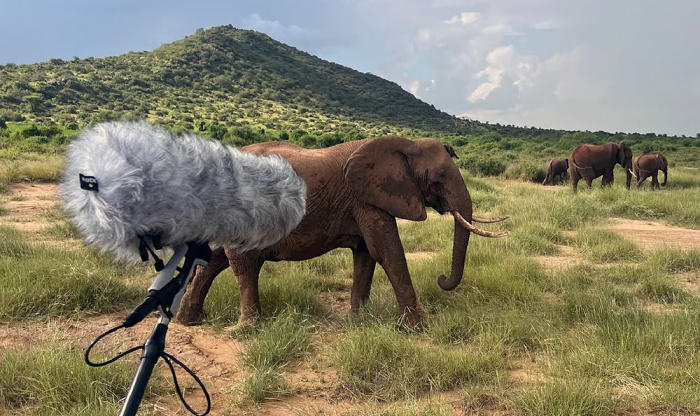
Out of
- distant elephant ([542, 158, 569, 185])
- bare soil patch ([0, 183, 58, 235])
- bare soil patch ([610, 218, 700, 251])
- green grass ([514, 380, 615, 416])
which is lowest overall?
green grass ([514, 380, 615, 416])

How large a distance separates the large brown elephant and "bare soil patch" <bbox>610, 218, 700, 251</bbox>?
558 cm

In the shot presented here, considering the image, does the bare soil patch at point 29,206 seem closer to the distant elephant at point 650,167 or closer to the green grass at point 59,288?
Answer: the green grass at point 59,288

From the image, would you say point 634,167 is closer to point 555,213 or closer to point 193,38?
point 555,213

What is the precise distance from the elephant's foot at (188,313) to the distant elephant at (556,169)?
19.8 m

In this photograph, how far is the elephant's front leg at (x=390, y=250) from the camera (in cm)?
477

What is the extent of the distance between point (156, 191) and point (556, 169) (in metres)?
22.4

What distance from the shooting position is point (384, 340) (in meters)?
4.03

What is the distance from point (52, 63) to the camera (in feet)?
194

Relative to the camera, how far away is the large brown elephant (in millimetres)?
4707

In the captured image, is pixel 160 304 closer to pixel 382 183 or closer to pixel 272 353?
pixel 272 353

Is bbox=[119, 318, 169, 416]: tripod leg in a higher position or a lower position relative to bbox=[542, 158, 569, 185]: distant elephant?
lower

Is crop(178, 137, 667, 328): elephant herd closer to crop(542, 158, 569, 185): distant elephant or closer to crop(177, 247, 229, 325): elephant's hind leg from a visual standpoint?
crop(177, 247, 229, 325): elephant's hind leg

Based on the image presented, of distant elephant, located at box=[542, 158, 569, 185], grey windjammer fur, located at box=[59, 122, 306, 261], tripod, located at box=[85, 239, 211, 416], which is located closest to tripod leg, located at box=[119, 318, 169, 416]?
tripod, located at box=[85, 239, 211, 416]

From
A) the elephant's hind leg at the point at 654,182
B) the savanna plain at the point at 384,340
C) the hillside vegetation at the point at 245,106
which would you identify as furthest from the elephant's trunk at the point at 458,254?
the elephant's hind leg at the point at 654,182
